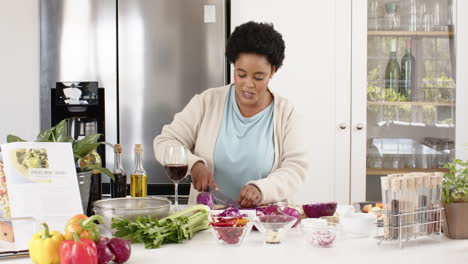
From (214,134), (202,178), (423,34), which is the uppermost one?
(423,34)

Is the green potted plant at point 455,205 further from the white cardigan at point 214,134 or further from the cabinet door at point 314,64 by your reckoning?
the cabinet door at point 314,64

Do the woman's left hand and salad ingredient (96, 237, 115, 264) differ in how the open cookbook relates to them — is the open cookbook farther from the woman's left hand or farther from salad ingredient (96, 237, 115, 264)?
the woman's left hand

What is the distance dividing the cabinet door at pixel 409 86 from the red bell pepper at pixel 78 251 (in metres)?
2.53

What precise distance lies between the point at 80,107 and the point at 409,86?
1980mm

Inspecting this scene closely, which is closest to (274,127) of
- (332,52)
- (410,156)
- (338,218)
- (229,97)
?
(229,97)

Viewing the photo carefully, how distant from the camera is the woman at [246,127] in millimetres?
2672

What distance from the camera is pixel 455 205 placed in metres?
1.88

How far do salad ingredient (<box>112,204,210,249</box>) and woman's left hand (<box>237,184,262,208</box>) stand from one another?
20.7 inches

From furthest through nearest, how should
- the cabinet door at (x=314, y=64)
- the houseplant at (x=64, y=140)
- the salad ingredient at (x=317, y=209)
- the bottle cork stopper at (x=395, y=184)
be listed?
the cabinet door at (x=314, y=64), the salad ingredient at (x=317, y=209), the houseplant at (x=64, y=140), the bottle cork stopper at (x=395, y=184)

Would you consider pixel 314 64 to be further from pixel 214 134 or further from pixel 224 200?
pixel 224 200

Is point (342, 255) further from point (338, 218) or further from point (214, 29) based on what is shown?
point (214, 29)

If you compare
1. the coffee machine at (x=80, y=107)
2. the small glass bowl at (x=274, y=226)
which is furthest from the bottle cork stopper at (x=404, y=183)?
the coffee machine at (x=80, y=107)

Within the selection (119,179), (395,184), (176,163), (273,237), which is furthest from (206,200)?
(395,184)

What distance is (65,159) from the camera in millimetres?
1813
